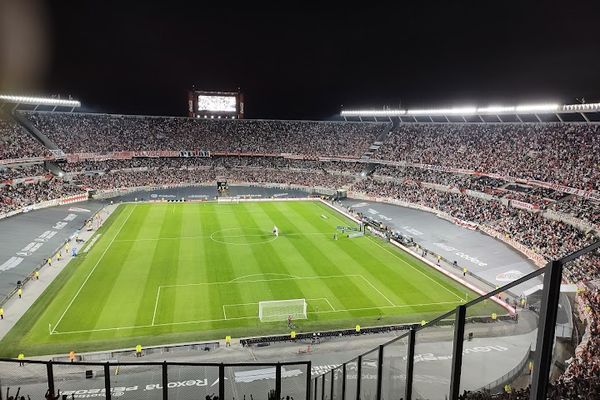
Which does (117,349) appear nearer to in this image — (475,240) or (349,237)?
(349,237)

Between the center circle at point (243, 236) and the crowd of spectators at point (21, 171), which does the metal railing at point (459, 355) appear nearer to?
the center circle at point (243, 236)

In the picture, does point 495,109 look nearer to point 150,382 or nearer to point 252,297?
point 252,297

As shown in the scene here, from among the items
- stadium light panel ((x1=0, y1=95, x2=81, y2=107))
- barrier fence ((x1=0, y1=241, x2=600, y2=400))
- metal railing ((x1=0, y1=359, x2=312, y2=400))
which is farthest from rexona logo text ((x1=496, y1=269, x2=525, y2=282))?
stadium light panel ((x1=0, y1=95, x2=81, y2=107))

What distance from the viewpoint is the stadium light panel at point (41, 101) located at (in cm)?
7180

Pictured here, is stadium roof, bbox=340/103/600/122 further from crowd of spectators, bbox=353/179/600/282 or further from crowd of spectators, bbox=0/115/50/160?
crowd of spectators, bbox=0/115/50/160

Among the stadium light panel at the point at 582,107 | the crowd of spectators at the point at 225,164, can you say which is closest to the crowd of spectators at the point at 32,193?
the crowd of spectators at the point at 225,164

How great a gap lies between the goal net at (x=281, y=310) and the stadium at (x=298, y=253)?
0.15m

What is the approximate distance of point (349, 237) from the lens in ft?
156

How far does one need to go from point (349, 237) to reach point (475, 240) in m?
12.9

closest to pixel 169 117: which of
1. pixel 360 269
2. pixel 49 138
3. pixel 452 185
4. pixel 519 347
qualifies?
pixel 49 138

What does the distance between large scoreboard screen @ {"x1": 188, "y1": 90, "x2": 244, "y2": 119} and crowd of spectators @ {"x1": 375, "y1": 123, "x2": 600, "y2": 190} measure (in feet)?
107

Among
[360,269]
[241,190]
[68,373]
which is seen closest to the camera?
[68,373]

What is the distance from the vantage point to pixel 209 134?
92.8 meters

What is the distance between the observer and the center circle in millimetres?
45281
